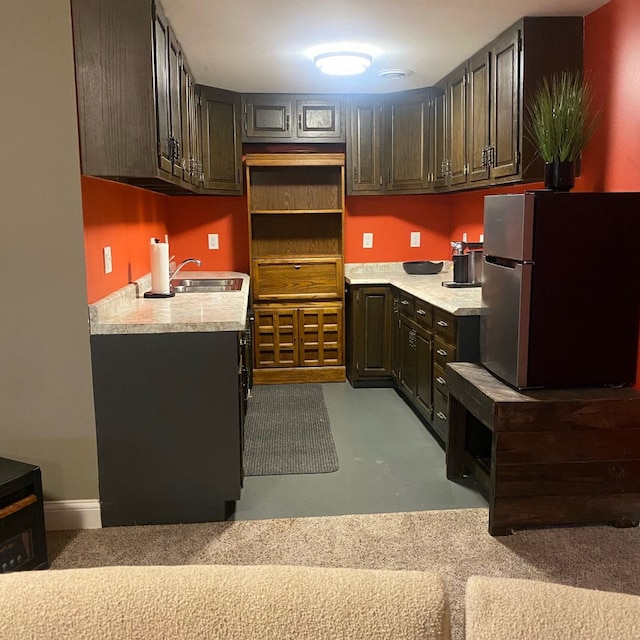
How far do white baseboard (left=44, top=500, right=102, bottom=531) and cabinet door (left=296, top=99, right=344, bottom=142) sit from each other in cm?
332

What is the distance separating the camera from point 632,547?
2537 mm

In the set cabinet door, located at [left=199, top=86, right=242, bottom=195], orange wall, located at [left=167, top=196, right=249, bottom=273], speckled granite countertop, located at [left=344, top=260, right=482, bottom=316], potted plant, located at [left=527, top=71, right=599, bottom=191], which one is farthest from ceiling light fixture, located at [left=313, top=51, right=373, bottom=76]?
orange wall, located at [left=167, top=196, right=249, bottom=273]

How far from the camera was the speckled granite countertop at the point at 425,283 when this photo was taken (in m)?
3.44

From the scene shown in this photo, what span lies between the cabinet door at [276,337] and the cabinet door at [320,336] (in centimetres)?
6

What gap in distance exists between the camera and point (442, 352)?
11.9 ft

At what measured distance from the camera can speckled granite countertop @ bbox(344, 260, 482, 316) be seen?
344 cm

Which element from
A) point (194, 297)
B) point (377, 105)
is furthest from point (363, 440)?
point (377, 105)

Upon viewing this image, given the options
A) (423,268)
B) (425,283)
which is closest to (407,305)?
(425,283)

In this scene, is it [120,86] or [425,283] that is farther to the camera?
[425,283]

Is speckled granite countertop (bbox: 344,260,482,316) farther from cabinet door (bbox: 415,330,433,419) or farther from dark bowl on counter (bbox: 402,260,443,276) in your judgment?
cabinet door (bbox: 415,330,433,419)

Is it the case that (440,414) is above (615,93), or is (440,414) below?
below

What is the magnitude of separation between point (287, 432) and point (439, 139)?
2349 millimetres

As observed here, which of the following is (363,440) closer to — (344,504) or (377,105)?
(344,504)

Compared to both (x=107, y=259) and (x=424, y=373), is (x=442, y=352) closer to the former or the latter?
(x=424, y=373)
